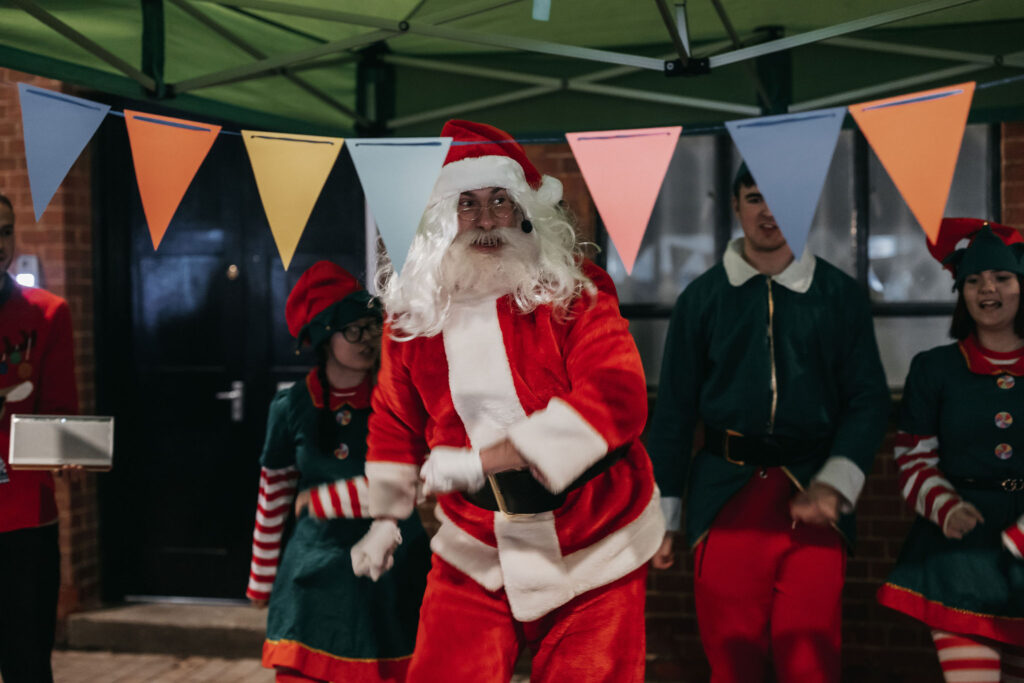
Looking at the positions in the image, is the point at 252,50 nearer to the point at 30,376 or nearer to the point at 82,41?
the point at 82,41

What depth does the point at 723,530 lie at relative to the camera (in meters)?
2.70

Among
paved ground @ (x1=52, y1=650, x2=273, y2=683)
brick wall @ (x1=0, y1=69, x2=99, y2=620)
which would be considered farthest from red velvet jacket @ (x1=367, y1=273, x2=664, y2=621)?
brick wall @ (x1=0, y1=69, x2=99, y2=620)

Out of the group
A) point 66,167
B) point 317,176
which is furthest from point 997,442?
point 66,167

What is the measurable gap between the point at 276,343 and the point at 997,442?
317cm

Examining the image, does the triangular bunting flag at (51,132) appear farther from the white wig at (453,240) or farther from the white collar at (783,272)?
the white collar at (783,272)

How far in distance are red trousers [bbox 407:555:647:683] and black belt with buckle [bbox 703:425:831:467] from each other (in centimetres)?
73

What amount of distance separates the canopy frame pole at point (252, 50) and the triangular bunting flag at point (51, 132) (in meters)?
0.54

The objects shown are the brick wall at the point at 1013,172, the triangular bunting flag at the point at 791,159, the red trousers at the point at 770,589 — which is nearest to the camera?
the triangular bunting flag at the point at 791,159

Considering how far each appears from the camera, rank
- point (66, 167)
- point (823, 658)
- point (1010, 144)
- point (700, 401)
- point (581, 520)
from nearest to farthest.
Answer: point (581, 520)
point (66, 167)
point (823, 658)
point (700, 401)
point (1010, 144)

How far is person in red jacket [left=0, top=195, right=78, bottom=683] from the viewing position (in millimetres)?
2828

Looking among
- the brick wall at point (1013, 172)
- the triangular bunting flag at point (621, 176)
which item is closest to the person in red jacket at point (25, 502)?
the triangular bunting flag at point (621, 176)

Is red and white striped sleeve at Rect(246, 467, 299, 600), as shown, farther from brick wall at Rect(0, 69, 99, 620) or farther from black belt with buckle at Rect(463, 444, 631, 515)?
Answer: brick wall at Rect(0, 69, 99, 620)

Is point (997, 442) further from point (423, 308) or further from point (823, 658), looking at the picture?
point (423, 308)

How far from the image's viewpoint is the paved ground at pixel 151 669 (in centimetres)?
403
